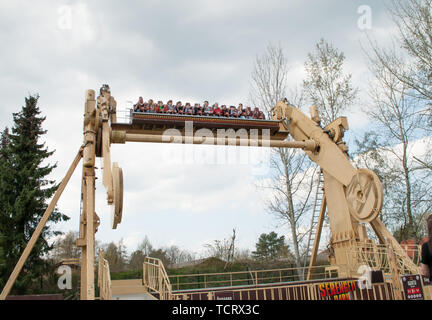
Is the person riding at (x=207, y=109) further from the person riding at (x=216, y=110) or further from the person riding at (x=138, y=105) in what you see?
the person riding at (x=138, y=105)

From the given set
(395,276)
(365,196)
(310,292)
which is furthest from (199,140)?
(395,276)

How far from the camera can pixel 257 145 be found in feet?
41.5

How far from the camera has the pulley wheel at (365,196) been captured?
10.1m

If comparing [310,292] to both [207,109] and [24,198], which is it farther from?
[24,198]

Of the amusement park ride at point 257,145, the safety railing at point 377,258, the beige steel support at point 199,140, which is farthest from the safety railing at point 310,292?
the beige steel support at point 199,140

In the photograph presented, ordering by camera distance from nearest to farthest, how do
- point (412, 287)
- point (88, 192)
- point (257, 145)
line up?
point (412, 287) → point (88, 192) → point (257, 145)

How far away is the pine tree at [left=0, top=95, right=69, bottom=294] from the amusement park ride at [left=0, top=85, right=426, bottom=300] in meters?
14.5

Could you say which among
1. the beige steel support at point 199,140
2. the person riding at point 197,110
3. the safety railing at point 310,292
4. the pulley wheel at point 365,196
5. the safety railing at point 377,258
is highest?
the person riding at point 197,110

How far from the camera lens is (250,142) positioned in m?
12.6

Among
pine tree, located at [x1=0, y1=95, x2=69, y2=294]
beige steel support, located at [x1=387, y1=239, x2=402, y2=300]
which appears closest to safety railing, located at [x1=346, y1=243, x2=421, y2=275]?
beige steel support, located at [x1=387, y1=239, x2=402, y2=300]

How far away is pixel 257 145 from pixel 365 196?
406 cm

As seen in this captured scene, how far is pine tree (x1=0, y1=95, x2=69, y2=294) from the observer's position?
21.6 meters
